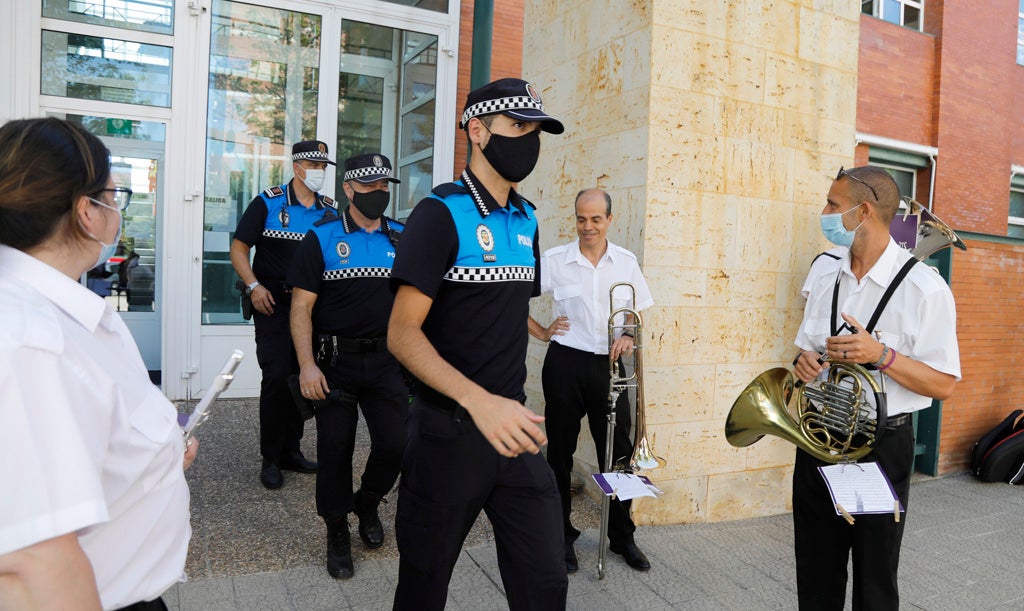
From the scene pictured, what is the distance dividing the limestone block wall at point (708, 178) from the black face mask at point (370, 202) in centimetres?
174

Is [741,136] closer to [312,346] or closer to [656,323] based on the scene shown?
[656,323]

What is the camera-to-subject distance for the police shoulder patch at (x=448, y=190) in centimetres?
241

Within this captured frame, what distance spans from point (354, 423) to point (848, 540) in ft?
8.19

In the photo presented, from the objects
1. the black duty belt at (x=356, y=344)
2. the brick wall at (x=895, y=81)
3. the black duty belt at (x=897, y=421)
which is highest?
the brick wall at (x=895, y=81)

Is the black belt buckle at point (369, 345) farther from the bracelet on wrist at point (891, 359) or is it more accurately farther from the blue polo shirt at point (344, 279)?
the bracelet on wrist at point (891, 359)

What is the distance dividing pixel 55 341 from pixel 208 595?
112 inches

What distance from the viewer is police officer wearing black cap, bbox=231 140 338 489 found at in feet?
16.3

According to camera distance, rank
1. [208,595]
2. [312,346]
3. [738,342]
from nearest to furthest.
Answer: [208,595], [312,346], [738,342]

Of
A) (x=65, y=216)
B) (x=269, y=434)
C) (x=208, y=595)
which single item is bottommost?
(x=208, y=595)

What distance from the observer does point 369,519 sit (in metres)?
4.10

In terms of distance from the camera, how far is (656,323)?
4715 millimetres

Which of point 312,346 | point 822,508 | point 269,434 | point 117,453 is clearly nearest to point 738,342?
point 822,508

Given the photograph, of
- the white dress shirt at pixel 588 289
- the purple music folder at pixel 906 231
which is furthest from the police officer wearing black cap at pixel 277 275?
the purple music folder at pixel 906 231

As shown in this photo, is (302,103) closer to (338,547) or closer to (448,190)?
(338,547)
